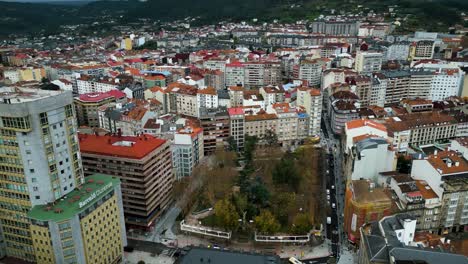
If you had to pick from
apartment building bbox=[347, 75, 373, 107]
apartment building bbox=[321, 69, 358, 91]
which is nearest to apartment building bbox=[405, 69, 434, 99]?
apartment building bbox=[347, 75, 373, 107]

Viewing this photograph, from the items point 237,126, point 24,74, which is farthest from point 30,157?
point 24,74

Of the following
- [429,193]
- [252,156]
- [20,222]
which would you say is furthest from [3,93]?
[429,193]

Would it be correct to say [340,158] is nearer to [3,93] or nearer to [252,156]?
[252,156]

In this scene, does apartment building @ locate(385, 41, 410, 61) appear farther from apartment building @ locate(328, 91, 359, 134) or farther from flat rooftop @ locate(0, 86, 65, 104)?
flat rooftop @ locate(0, 86, 65, 104)

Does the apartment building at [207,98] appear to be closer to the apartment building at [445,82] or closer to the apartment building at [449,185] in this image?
the apartment building at [449,185]

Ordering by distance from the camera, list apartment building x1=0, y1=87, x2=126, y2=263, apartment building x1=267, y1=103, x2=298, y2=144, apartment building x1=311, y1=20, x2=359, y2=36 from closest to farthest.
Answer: apartment building x1=0, y1=87, x2=126, y2=263 → apartment building x1=267, y1=103, x2=298, y2=144 → apartment building x1=311, y1=20, x2=359, y2=36

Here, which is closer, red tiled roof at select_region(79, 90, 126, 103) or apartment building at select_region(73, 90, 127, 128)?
apartment building at select_region(73, 90, 127, 128)
